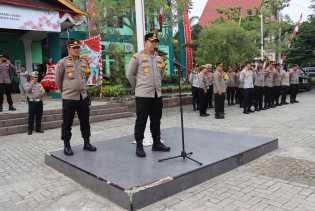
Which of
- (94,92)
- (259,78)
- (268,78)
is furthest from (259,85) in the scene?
(94,92)

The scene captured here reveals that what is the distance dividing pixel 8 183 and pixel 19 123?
5006 millimetres

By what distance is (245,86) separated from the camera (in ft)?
39.9

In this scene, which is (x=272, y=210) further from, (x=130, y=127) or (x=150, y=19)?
(x=150, y=19)

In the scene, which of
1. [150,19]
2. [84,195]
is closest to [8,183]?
[84,195]

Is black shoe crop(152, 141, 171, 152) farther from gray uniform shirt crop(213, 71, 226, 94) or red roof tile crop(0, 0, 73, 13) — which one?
red roof tile crop(0, 0, 73, 13)

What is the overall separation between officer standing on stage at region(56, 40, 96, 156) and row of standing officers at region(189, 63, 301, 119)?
6.01 metres

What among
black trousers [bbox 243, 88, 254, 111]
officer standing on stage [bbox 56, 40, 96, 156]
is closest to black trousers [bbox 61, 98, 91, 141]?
officer standing on stage [bbox 56, 40, 96, 156]

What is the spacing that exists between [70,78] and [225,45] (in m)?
13.5

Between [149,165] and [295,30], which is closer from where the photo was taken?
[149,165]

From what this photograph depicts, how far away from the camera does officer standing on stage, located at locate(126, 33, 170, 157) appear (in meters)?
5.29

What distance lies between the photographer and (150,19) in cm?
1897

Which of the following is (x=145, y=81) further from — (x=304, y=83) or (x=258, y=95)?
(x=304, y=83)

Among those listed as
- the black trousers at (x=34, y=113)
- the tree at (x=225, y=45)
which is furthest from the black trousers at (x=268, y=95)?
the black trousers at (x=34, y=113)

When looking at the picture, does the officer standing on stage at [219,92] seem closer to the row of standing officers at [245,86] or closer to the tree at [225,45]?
the row of standing officers at [245,86]
